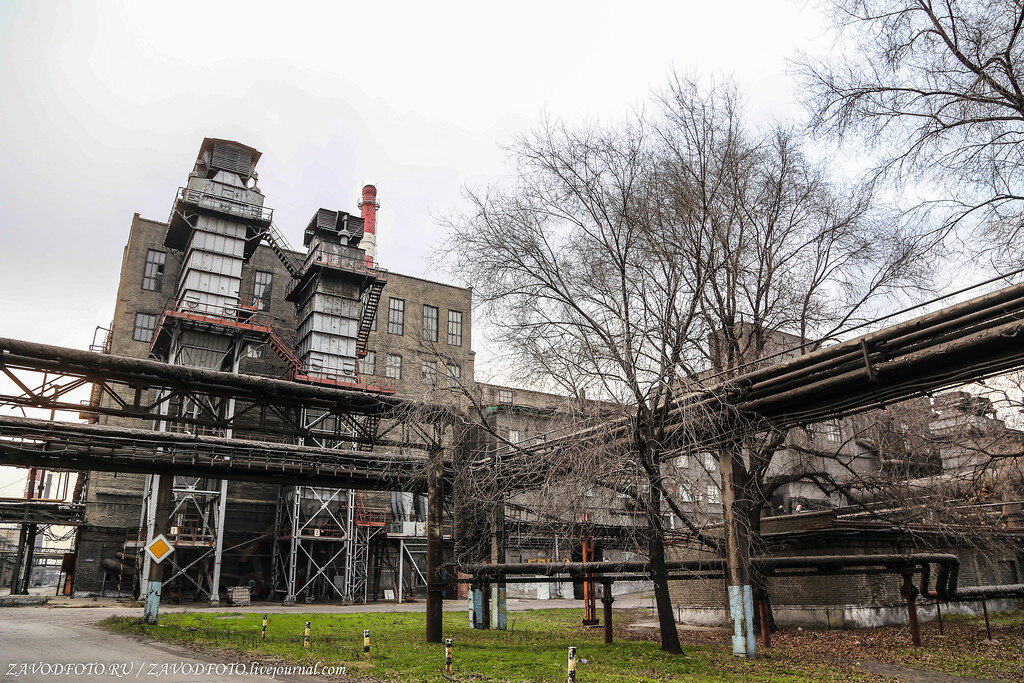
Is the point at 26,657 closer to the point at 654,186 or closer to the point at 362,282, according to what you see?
the point at 654,186

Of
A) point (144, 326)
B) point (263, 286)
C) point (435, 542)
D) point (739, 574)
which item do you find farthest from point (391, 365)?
point (739, 574)

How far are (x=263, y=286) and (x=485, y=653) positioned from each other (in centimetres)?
3761

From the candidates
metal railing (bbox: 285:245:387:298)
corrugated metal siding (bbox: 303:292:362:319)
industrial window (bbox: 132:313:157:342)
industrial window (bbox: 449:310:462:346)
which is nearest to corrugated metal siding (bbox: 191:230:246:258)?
metal railing (bbox: 285:245:387:298)

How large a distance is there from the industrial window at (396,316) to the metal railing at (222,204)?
1375cm

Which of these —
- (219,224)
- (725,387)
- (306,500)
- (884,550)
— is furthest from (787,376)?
(219,224)

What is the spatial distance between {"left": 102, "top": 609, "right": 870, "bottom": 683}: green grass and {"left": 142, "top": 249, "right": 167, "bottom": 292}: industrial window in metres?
26.9

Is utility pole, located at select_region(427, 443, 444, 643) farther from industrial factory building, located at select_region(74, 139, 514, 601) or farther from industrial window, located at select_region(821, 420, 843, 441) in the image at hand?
industrial factory building, located at select_region(74, 139, 514, 601)

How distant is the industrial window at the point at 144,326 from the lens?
40850mm

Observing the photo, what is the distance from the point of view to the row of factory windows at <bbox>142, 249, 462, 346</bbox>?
42406 mm

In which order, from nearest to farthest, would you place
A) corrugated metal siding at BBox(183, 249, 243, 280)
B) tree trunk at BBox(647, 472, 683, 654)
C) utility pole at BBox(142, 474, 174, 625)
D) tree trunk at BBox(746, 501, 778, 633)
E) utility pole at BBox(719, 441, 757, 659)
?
utility pole at BBox(719, 441, 757, 659)
tree trunk at BBox(647, 472, 683, 654)
tree trunk at BBox(746, 501, 778, 633)
utility pole at BBox(142, 474, 174, 625)
corrugated metal siding at BBox(183, 249, 243, 280)

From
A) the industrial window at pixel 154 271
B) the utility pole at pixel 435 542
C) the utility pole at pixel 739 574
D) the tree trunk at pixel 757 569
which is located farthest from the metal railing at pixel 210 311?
the utility pole at pixel 739 574

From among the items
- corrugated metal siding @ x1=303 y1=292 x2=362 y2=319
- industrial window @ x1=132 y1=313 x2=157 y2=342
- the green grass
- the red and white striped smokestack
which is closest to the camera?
the green grass

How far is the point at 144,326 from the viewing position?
41219 millimetres

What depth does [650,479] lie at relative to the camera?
12250 millimetres
